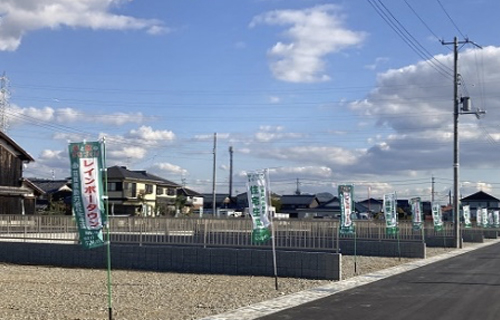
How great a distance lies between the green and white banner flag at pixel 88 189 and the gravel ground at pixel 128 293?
1536 mm

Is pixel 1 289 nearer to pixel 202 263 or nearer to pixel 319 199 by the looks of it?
pixel 202 263

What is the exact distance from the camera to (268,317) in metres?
9.68

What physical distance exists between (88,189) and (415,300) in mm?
6822

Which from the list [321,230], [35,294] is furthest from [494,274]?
[35,294]

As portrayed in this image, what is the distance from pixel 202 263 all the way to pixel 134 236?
3.38 meters

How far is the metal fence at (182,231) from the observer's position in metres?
18.2

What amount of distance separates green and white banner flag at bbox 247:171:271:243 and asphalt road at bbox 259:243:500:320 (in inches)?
104

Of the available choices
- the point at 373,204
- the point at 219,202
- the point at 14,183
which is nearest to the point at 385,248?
the point at 14,183

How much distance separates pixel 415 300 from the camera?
11.6 m

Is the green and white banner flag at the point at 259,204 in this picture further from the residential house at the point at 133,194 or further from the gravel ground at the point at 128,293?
the residential house at the point at 133,194

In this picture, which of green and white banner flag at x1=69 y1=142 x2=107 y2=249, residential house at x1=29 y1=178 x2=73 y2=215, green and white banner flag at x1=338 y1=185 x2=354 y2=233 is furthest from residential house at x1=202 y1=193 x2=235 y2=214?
green and white banner flag at x1=69 y1=142 x2=107 y2=249

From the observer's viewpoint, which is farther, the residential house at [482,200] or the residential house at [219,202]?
the residential house at [482,200]

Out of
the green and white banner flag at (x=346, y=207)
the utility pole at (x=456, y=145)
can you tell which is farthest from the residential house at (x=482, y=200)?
the green and white banner flag at (x=346, y=207)

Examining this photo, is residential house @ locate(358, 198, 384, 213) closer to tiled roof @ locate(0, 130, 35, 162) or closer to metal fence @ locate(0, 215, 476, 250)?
tiled roof @ locate(0, 130, 35, 162)
